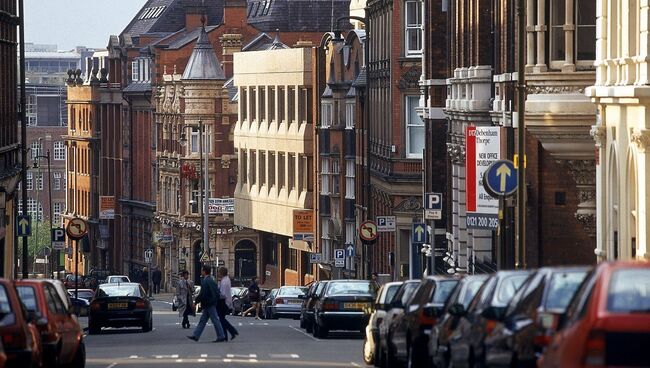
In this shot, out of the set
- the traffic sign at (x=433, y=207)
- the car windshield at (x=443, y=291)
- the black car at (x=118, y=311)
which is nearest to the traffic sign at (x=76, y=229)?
the black car at (x=118, y=311)

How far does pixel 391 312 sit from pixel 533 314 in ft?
33.8

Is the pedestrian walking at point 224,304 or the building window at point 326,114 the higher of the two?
the building window at point 326,114

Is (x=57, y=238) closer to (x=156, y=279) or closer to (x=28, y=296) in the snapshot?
(x=28, y=296)

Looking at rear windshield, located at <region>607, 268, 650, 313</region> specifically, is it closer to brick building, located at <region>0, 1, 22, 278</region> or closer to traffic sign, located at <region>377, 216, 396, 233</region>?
brick building, located at <region>0, 1, 22, 278</region>

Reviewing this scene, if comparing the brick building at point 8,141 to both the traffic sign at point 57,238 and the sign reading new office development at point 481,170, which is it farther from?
the sign reading new office development at point 481,170

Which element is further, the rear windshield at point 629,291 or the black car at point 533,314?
the black car at point 533,314

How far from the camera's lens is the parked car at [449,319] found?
74.0 feet

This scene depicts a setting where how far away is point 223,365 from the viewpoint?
30.0m

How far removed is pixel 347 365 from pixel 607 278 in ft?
49.2

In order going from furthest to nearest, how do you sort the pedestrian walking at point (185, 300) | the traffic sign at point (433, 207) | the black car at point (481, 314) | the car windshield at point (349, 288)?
the pedestrian walking at point (185, 300), the traffic sign at point (433, 207), the car windshield at point (349, 288), the black car at point (481, 314)

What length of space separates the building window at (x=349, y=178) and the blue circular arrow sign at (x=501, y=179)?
5206 cm

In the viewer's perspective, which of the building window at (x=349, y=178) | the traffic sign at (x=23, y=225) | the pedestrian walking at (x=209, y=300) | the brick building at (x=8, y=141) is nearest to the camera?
the pedestrian walking at (x=209, y=300)

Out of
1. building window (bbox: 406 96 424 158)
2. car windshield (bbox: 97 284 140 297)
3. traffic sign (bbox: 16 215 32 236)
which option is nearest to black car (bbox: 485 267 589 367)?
car windshield (bbox: 97 284 140 297)

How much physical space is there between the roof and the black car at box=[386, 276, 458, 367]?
87381 mm
